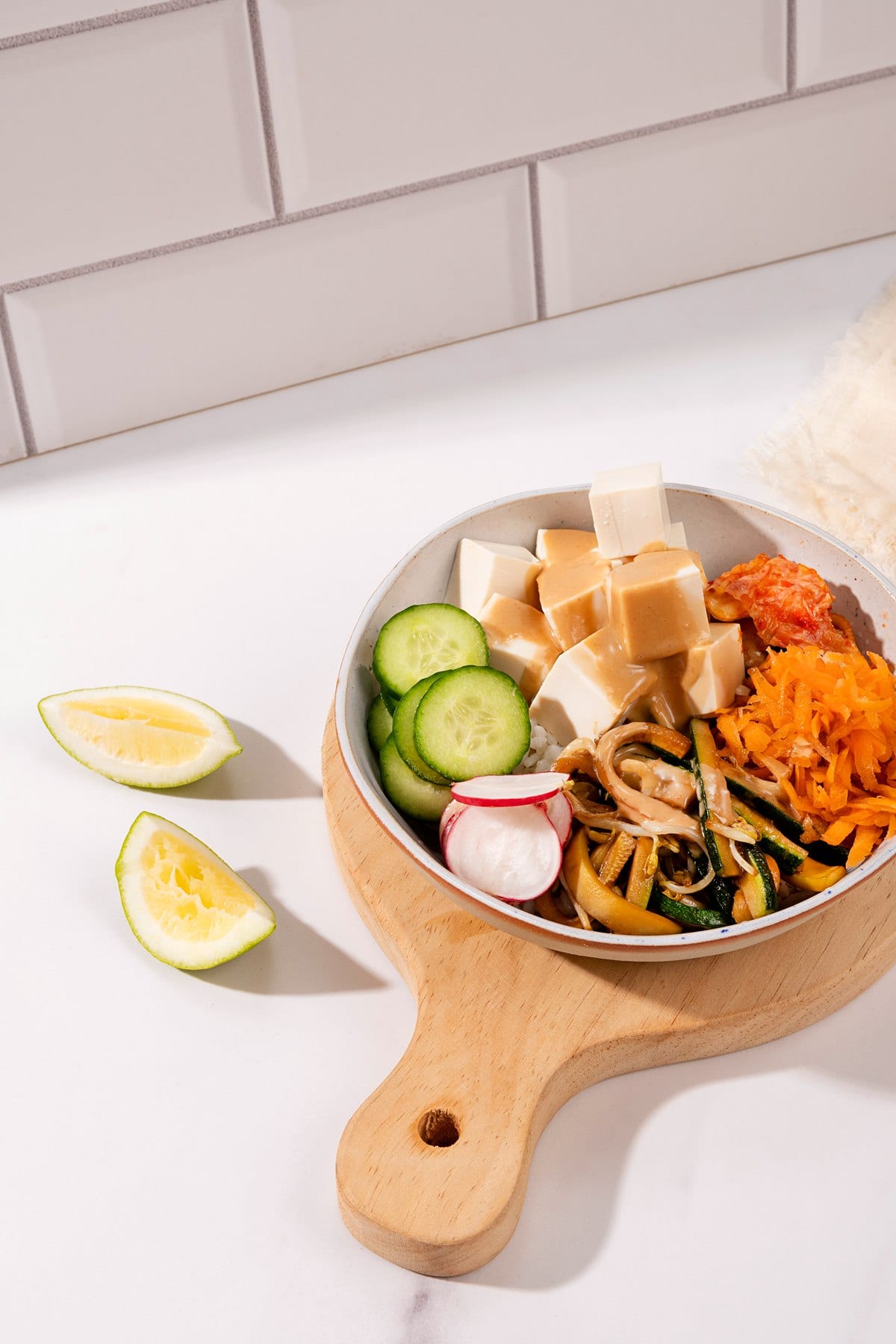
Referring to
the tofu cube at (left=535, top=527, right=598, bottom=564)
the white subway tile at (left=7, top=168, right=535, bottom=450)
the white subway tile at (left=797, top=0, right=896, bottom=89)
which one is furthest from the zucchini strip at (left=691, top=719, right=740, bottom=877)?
the white subway tile at (left=797, top=0, right=896, bottom=89)

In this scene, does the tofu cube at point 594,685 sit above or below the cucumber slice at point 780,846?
above

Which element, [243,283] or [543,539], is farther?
[243,283]

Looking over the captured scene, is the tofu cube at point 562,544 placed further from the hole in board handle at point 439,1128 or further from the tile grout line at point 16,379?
the tile grout line at point 16,379

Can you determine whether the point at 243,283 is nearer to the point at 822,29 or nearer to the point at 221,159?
the point at 221,159

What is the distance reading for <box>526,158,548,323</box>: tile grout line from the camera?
173 cm

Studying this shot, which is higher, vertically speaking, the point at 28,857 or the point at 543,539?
the point at 543,539

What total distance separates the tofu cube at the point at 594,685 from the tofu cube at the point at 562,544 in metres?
0.12

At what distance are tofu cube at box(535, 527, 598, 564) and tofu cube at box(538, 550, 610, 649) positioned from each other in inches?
1.2

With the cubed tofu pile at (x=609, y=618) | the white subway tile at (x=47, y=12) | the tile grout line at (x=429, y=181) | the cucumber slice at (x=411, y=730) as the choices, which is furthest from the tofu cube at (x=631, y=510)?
the white subway tile at (x=47, y=12)

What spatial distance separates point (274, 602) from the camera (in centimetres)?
146

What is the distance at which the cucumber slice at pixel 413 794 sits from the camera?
3.48ft

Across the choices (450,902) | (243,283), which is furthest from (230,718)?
(243,283)

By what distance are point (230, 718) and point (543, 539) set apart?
1.23 feet

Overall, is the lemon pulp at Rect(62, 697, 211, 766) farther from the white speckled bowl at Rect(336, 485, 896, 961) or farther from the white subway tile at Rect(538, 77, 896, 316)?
the white subway tile at Rect(538, 77, 896, 316)
